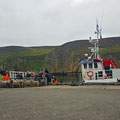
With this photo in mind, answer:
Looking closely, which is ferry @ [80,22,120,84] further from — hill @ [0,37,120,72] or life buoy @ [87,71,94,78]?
hill @ [0,37,120,72]

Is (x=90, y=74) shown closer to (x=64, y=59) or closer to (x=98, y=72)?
(x=98, y=72)

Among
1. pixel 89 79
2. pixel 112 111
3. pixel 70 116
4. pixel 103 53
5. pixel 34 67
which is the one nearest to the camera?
pixel 70 116

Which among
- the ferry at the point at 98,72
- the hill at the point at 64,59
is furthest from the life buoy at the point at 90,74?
the hill at the point at 64,59

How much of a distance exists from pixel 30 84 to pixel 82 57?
142ft

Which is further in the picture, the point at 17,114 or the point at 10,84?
the point at 10,84

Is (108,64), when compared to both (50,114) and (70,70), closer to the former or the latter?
(50,114)

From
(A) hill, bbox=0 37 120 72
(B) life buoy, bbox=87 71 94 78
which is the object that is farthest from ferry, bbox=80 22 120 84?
(A) hill, bbox=0 37 120 72

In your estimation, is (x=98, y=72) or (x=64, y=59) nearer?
(x=98, y=72)

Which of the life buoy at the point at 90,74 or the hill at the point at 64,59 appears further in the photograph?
the hill at the point at 64,59

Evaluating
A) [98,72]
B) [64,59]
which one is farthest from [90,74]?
[64,59]

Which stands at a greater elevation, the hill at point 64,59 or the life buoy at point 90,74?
the hill at point 64,59

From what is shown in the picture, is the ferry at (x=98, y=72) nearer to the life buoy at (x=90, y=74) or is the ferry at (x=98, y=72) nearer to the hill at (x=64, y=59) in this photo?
the life buoy at (x=90, y=74)

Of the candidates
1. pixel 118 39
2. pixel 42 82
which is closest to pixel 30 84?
pixel 42 82

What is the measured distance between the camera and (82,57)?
6009 cm
